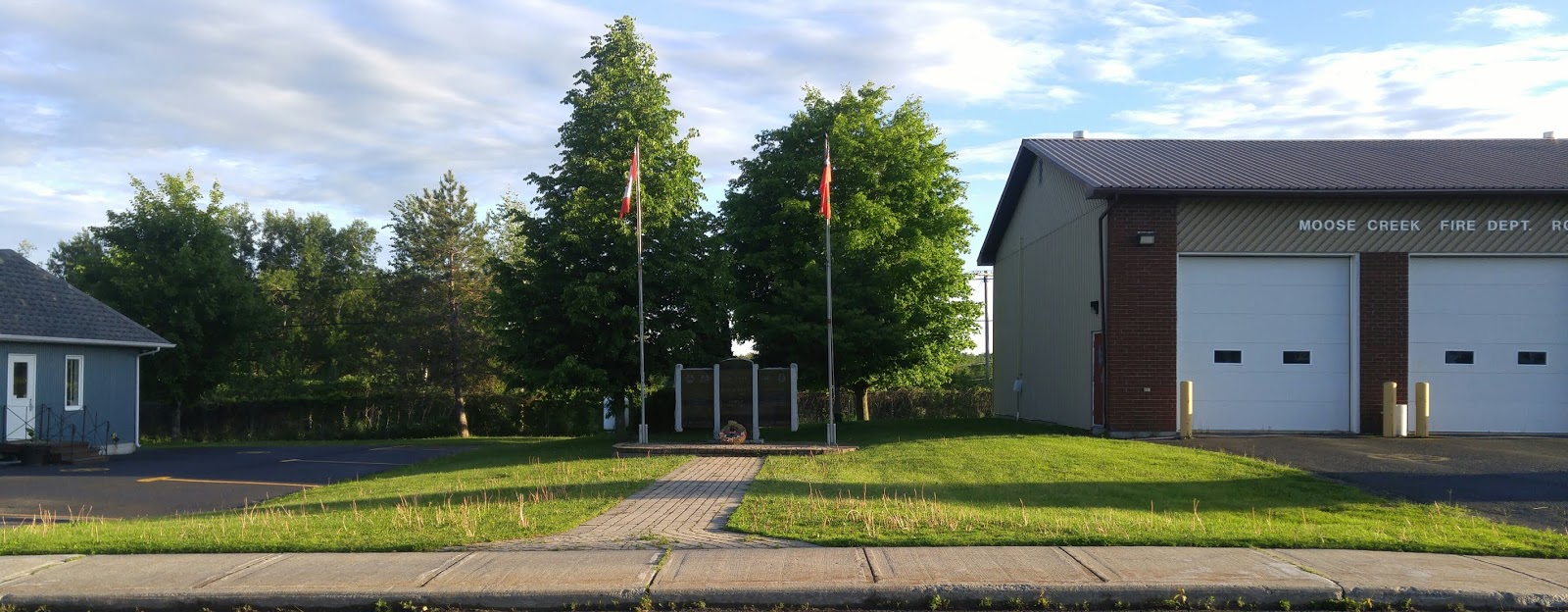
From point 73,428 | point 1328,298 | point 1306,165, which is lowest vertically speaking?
point 73,428

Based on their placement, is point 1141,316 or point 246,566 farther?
point 1141,316

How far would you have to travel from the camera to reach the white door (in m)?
24.6

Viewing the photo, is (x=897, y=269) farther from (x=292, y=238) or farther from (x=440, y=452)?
(x=292, y=238)

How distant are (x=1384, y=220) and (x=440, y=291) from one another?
4268 centimetres

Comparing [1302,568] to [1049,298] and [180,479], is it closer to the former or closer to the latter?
[180,479]

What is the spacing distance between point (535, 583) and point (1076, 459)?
11.0 metres

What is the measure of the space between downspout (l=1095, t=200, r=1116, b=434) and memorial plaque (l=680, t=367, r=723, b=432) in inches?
307

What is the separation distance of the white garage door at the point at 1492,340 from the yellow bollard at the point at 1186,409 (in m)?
4.78

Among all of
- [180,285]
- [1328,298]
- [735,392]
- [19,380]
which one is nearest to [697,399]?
[735,392]

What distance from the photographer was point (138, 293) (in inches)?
1494

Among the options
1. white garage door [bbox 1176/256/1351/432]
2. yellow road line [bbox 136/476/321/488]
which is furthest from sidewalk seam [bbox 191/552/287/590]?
white garage door [bbox 1176/256/1351/432]

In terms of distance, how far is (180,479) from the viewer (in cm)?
1930

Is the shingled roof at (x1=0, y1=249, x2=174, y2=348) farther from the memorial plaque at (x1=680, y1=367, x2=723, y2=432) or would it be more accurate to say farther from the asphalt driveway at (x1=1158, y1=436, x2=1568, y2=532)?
the asphalt driveway at (x1=1158, y1=436, x2=1568, y2=532)

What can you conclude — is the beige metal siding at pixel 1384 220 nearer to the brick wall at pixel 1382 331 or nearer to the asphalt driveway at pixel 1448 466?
Result: the brick wall at pixel 1382 331
